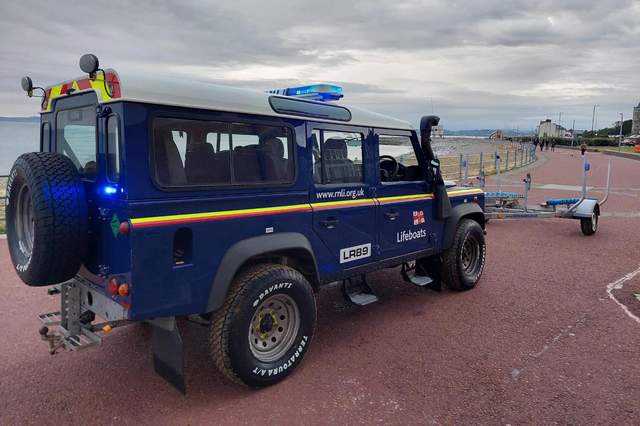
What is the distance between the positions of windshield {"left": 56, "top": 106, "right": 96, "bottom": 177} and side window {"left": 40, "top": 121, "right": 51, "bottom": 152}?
0.64ft

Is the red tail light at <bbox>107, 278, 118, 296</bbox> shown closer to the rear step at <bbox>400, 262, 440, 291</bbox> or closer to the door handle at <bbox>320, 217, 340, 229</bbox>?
the door handle at <bbox>320, 217, 340, 229</bbox>

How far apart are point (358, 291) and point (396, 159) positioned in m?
1.59

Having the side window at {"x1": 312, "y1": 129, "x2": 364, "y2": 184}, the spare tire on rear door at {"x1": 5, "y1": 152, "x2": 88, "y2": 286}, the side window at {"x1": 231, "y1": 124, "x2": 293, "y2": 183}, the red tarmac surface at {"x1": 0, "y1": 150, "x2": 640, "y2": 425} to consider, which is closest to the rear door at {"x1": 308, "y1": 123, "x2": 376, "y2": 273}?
the side window at {"x1": 312, "y1": 129, "x2": 364, "y2": 184}

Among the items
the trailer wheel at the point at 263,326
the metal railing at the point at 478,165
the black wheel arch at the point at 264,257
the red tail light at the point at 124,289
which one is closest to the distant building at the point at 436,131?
the black wheel arch at the point at 264,257

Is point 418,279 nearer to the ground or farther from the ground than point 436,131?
nearer to the ground

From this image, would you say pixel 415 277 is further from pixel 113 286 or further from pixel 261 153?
pixel 113 286

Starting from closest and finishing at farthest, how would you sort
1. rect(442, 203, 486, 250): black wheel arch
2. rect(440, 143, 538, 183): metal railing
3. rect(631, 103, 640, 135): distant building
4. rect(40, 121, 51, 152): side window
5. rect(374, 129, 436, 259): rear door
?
rect(40, 121, 51, 152): side window
rect(374, 129, 436, 259): rear door
rect(442, 203, 486, 250): black wheel arch
rect(440, 143, 538, 183): metal railing
rect(631, 103, 640, 135): distant building

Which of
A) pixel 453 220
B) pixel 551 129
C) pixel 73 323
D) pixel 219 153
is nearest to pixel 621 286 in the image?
pixel 453 220

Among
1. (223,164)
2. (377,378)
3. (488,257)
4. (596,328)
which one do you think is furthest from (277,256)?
(488,257)

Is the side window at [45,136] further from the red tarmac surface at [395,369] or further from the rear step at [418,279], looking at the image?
the rear step at [418,279]

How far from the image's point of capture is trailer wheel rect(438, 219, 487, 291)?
20.2 feet

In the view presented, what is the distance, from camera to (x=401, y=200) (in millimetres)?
5297

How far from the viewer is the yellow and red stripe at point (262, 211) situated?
10.6 ft

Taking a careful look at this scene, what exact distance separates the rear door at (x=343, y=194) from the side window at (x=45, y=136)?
233cm
